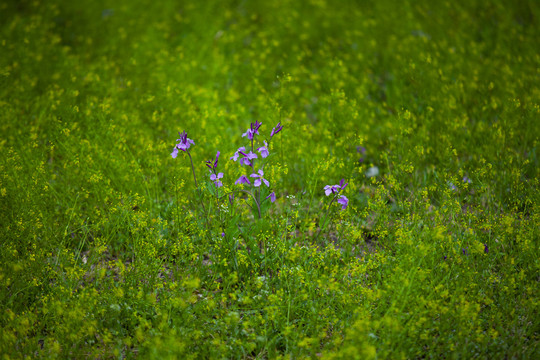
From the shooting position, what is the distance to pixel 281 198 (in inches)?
125

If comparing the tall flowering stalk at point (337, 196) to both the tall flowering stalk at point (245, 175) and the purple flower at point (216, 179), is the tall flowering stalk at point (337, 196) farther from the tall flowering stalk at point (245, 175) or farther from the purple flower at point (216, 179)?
the purple flower at point (216, 179)

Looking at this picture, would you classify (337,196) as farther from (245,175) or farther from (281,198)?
(245,175)

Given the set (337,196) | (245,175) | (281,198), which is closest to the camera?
(245,175)

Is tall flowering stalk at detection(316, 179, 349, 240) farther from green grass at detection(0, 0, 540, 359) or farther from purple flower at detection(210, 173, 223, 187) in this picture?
purple flower at detection(210, 173, 223, 187)

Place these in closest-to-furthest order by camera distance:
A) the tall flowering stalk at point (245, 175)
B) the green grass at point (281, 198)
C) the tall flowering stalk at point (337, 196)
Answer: the green grass at point (281, 198)
the tall flowering stalk at point (245, 175)
the tall flowering stalk at point (337, 196)

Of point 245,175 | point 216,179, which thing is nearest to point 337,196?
point 245,175

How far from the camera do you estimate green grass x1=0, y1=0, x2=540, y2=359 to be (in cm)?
235

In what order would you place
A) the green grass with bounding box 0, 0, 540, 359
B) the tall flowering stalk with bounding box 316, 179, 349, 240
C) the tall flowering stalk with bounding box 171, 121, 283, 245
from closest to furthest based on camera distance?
the green grass with bounding box 0, 0, 540, 359
the tall flowering stalk with bounding box 171, 121, 283, 245
the tall flowering stalk with bounding box 316, 179, 349, 240

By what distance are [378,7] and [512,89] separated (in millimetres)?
2928

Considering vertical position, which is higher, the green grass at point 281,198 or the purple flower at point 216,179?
the purple flower at point 216,179

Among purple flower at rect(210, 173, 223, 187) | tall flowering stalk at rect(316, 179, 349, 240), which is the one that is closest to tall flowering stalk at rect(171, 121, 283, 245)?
purple flower at rect(210, 173, 223, 187)

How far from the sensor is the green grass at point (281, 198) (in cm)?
235

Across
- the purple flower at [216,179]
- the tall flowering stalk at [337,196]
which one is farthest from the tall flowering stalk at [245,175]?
the tall flowering stalk at [337,196]

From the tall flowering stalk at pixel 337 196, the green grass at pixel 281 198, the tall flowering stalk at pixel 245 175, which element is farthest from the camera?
the tall flowering stalk at pixel 337 196
